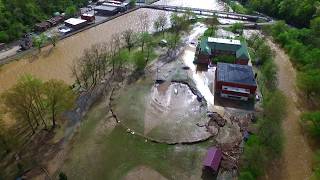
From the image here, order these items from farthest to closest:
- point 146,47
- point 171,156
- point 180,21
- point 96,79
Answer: point 180,21 < point 146,47 < point 96,79 < point 171,156

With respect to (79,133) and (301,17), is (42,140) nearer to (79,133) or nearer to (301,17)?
(79,133)

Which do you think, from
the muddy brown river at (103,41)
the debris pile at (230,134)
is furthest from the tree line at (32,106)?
the debris pile at (230,134)

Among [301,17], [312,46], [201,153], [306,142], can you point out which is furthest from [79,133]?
[301,17]

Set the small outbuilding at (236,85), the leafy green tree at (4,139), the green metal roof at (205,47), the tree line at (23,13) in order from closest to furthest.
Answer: the leafy green tree at (4,139)
the small outbuilding at (236,85)
the green metal roof at (205,47)
the tree line at (23,13)

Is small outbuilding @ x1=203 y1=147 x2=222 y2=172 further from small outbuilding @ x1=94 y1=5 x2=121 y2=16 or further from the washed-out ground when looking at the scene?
small outbuilding @ x1=94 y1=5 x2=121 y2=16

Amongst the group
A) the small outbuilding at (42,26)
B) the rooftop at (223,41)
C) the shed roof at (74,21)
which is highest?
the rooftop at (223,41)

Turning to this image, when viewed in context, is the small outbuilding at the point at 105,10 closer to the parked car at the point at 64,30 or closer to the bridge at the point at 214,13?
the bridge at the point at 214,13

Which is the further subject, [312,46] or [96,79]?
[312,46]
